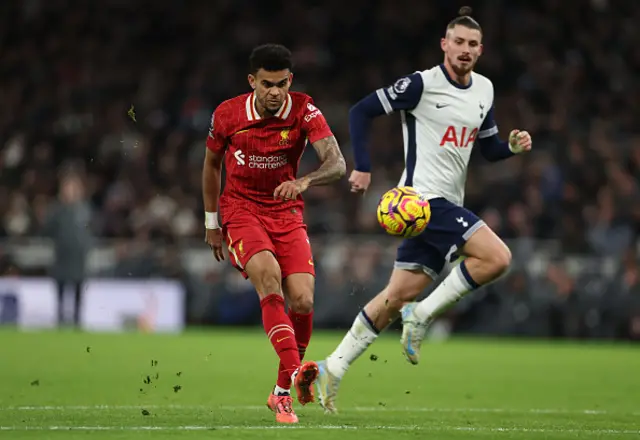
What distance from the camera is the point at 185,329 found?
1909cm

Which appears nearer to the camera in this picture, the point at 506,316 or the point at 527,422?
the point at 527,422

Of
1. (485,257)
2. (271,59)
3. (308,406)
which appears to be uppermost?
(271,59)

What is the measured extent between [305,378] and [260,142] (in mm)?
1612

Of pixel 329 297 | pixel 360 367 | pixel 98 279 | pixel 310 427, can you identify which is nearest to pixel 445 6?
pixel 329 297

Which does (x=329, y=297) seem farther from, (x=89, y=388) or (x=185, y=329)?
(x=89, y=388)

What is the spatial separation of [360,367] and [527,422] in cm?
513

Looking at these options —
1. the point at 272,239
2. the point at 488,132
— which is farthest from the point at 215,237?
the point at 488,132

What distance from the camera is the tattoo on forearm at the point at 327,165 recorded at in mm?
7512

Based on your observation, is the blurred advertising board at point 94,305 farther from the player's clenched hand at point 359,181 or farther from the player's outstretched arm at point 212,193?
the player's clenched hand at point 359,181

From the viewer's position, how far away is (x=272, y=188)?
7949mm

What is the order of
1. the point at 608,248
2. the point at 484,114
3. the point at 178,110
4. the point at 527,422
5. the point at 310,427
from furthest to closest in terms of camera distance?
1. the point at 178,110
2. the point at 608,248
3. the point at 484,114
4. the point at 527,422
5. the point at 310,427

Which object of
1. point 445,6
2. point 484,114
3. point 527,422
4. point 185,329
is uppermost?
point 445,6

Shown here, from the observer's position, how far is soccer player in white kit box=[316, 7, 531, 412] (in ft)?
26.9

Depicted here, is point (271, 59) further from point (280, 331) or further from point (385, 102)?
point (280, 331)
